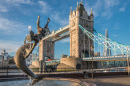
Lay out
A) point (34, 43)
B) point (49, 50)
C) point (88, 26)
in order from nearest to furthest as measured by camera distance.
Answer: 1. point (34, 43)
2. point (88, 26)
3. point (49, 50)

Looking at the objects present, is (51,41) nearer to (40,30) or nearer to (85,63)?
(85,63)

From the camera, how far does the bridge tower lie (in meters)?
49.5

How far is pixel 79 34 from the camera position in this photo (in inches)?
1987

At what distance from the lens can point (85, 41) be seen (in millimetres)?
52688

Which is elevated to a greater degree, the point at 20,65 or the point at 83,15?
the point at 83,15

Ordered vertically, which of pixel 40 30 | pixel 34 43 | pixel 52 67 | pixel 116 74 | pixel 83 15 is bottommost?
pixel 52 67

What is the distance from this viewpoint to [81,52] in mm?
49531

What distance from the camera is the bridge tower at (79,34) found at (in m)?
49.5

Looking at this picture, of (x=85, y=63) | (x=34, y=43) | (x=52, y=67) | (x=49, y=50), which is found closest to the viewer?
(x=34, y=43)

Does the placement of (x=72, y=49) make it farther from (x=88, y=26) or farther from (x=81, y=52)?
(x=88, y=26)

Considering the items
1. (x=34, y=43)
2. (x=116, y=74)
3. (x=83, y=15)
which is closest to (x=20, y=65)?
Answer: (x=34, y=43)

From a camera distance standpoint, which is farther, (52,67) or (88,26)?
(88,26)

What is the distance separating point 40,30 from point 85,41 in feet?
155

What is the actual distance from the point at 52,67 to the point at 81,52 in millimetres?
12895
